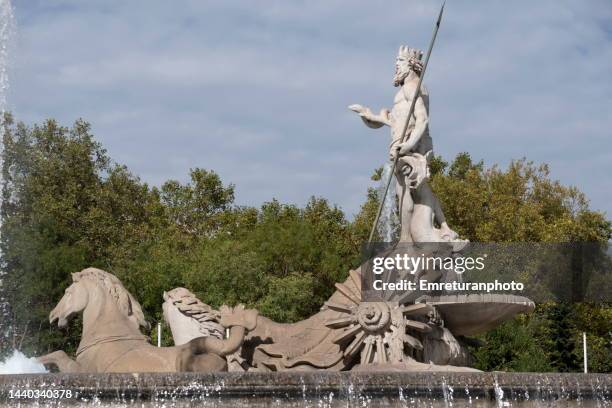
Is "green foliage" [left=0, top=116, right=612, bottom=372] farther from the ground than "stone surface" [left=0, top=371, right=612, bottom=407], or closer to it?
farther from the ground

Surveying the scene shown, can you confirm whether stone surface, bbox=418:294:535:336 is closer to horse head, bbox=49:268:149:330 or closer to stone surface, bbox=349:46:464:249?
stone surface, bbox=349:46:464:249

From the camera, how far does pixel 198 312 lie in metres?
14.3

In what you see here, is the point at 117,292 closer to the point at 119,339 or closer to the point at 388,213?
the point at 119,339

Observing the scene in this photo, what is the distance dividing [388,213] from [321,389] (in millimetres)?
6374

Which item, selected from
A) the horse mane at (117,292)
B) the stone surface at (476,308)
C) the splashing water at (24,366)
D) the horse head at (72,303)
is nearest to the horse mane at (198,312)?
the horse mane at (117,292)

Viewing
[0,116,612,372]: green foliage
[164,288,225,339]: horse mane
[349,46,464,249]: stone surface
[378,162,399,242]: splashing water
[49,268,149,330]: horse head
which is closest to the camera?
[49,268,149,330]: horse head

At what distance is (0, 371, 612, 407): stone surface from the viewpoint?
1045cm

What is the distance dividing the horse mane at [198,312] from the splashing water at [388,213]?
2.81m

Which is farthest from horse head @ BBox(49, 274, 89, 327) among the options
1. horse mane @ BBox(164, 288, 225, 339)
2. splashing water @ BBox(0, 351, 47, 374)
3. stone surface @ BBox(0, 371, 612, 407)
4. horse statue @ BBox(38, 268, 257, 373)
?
stone surface @ BBox(0, 371, 612, 407)

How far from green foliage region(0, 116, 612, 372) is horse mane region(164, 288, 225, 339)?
18757 mm

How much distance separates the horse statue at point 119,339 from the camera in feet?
41.5

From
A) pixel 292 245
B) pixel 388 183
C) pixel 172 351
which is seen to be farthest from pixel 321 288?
A: pixel 172 351

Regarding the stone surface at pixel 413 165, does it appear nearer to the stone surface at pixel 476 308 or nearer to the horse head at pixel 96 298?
the stone surface at pixel 476 308

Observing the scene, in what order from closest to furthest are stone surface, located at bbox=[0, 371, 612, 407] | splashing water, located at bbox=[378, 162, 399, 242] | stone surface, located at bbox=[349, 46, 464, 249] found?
stone surface, located at bbox=[0, 371, 612, 407]
stone surface, located at bbox=[349, 46, 464, 249]
splashing water, located at bbox=[378, 162, 399, 242]
